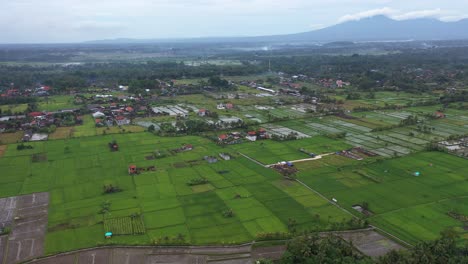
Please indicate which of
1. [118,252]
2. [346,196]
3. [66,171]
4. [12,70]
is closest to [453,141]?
[346,196]

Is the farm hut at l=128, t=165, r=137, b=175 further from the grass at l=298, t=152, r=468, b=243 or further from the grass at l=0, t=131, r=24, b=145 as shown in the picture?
the grass at l=0, t=131, r=24, b=145

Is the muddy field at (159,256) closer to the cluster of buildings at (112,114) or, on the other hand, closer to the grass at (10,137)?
the grass at (10,137)

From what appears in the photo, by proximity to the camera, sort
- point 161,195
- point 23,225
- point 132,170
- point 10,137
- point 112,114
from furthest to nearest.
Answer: point 112,114, point 10,137, point 132,170, point 161,195, point 23,225

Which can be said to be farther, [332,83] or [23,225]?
[332,83]

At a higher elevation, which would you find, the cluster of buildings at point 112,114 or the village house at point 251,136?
the cluster of buildings at point 112,114

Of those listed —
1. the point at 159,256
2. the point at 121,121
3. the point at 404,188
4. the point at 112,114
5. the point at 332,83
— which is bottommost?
the point at 159,256

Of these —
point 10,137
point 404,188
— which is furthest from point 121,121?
point 404,188

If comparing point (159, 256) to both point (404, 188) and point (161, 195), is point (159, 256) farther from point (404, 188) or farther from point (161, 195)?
point (404, 188)

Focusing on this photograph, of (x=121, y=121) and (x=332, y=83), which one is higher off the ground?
(x=332, y=83)

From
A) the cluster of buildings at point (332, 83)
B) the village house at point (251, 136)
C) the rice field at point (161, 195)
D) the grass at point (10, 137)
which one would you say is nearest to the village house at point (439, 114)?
the rice field at point (161, 195)
